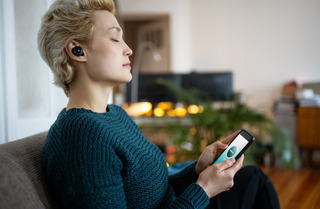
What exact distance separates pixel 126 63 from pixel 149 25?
4.72 meters

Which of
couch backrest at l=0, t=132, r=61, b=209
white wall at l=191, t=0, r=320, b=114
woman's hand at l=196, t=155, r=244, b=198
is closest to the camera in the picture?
couch backrest at l=0, t=132, r=61, b=209

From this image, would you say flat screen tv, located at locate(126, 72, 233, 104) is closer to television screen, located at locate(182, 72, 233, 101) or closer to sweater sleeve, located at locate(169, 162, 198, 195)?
television screen, located at locate(182, 72, 233, 101)

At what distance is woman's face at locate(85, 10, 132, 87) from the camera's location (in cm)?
82

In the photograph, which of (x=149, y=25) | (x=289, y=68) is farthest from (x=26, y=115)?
(x=149, y=25)

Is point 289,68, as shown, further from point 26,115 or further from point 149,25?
point 26,115

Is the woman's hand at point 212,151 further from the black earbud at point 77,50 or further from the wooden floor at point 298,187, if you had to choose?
the wooden floor at point 298,187

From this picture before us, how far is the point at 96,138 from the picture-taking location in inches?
27.8

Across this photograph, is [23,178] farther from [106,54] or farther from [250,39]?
[250,39]

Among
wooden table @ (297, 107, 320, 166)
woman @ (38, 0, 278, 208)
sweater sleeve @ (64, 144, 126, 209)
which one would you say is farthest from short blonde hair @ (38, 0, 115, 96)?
wooden table @ (297, 107, 320, 166)

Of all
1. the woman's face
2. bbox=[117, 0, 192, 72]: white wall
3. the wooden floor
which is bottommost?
the wooden floor

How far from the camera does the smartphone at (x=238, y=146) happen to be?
89cm

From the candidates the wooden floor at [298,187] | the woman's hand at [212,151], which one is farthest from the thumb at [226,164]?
the wooden floor at [298,187]

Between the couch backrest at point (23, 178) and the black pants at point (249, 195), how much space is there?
1.79ft

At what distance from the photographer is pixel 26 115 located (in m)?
1.17
